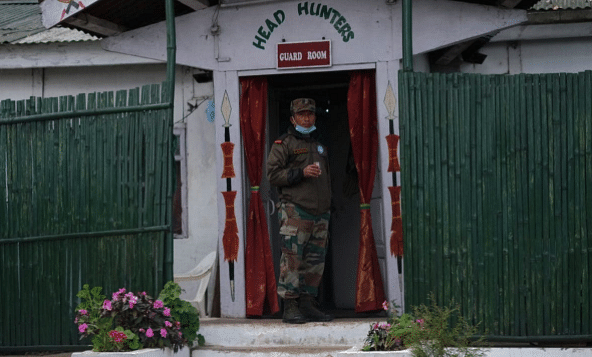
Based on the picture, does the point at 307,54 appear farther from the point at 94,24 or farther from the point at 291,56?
the point at 94,24

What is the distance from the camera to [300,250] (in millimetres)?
8008

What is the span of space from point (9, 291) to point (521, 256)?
4.23m

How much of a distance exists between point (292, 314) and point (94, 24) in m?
3.20

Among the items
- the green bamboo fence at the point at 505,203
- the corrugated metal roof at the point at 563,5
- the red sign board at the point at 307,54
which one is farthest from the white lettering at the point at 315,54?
the corrugated metal roof at the point at 563,5

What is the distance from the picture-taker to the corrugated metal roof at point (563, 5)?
29.8 ft

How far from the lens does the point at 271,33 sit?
8.56 m

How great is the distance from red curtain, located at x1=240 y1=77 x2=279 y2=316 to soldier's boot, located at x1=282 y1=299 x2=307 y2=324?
0.67 m

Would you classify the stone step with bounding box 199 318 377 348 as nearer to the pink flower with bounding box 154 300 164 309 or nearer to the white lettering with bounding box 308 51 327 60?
the pink flower with bounding box 154 300 164 309

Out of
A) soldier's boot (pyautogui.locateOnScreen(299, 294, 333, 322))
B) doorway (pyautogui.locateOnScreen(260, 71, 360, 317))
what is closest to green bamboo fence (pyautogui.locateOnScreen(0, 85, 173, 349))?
soldier's boot (pyautogui.locateOnScreen(299, 294, 333, 322))

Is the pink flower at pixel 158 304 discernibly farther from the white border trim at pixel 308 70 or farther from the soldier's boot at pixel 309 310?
the white border trim at pixel 308 70

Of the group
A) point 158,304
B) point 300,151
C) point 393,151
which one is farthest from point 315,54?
point 158,304

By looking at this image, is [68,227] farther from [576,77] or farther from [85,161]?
[576,77]

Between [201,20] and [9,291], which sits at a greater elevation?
[201,20]

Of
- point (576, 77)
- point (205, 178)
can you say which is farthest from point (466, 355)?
point (205, 178)
